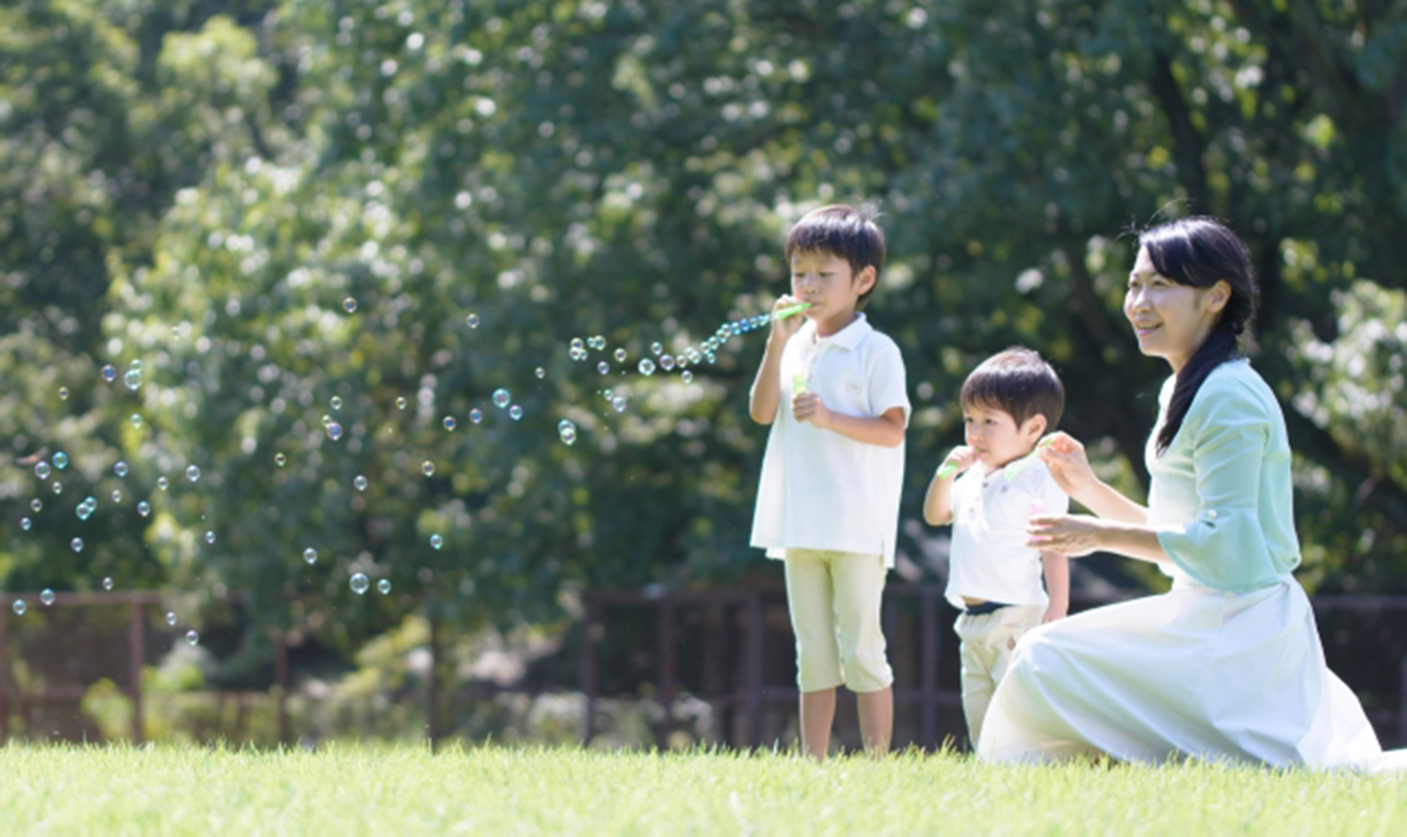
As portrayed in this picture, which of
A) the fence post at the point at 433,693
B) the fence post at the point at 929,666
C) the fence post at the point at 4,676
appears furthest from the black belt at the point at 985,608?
the fence post at the point at 4,676

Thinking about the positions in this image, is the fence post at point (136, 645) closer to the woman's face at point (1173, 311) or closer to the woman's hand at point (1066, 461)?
the woman's hand at point (1066, 461)

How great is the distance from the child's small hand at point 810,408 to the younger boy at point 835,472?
0.16ft

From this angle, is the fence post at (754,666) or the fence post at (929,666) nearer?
the fence post at (929,666)

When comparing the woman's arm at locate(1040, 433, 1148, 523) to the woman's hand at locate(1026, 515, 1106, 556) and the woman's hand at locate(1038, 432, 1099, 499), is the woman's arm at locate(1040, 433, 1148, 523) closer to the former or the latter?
the woman's hand at locate(1038, 432, 1099, 499)

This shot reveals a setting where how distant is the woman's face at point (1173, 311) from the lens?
4.56 meters

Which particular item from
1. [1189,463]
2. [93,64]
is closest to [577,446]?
[1189,463]

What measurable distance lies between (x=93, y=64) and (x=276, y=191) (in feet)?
23.8

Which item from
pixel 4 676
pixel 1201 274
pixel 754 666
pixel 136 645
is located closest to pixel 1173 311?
pixel 1201 274

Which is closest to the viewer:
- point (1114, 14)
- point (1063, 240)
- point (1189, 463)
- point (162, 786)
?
point (162, 786)

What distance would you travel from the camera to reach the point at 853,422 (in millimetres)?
4848

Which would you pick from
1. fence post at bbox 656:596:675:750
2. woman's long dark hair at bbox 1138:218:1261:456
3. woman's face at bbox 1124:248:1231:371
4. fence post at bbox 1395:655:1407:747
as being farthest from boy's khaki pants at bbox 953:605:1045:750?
fence post at bbox 656:596:675:750

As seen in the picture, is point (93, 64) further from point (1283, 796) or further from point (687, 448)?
point (1283, 796)

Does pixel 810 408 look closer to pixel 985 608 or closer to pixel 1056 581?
pixel 985 608

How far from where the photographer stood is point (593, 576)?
13070 millimetres
